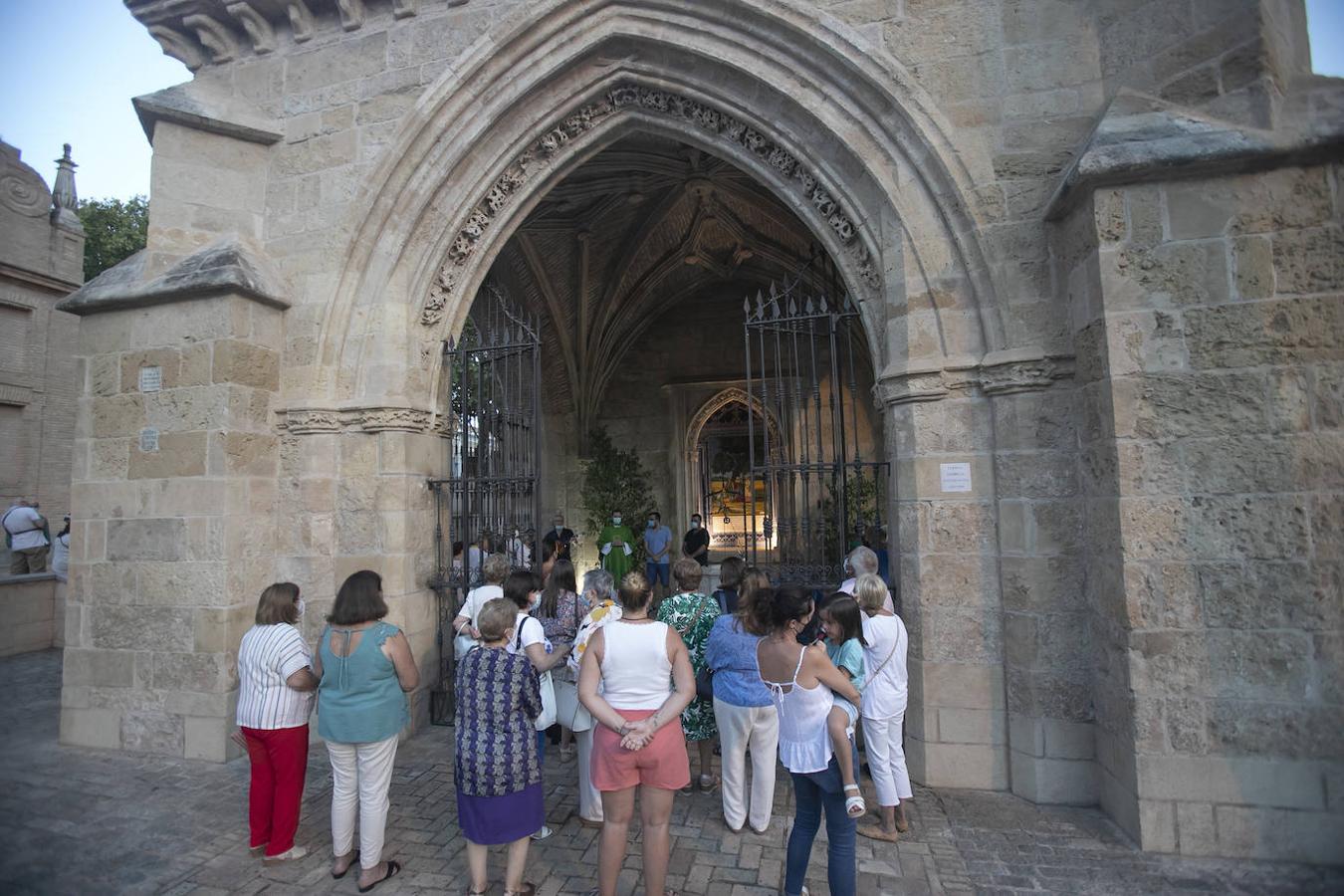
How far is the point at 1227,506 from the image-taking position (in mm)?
3000

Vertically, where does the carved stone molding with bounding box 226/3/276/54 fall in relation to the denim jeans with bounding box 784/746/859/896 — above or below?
above

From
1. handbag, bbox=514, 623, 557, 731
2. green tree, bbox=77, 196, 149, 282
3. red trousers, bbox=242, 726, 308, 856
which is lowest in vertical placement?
red trousers, bbox=242, 726, 308, 856

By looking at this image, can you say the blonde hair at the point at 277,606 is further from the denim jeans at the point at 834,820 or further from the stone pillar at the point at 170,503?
the denim jeans at the point at 834,820

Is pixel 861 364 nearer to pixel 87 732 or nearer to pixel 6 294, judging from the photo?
pixel 87 732

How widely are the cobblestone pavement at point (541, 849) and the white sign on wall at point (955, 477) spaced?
170 centimetres

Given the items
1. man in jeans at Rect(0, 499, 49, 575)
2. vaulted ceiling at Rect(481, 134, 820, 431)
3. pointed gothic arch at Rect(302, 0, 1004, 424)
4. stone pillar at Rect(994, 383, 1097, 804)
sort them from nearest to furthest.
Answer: stone pillar at Rect(994, 383, 1097, 804) < pointed gothic arch at Rect(302, 0, 1004, 424) < man in jeans at Rect(0, 499, 49, 575) < vaulted ceiling at Rect(481, 134, 820, 431)

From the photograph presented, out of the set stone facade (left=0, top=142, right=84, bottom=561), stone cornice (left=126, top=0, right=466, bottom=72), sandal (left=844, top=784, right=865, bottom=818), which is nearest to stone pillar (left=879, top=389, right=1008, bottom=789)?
sandal (left=844, top=784, right=865, bottom=818)

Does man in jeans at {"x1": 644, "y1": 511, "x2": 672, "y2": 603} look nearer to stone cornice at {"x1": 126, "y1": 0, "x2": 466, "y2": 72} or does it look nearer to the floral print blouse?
stone cornice at {"x1": 126, "y1": 0, "x2": 466, "y2": 72}

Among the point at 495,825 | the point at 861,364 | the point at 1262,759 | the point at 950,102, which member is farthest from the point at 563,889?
the point at 861,364

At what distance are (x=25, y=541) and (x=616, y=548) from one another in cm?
706

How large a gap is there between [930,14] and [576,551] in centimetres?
904

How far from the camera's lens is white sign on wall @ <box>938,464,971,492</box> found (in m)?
3.83

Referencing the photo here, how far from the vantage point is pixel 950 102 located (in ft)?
12.9

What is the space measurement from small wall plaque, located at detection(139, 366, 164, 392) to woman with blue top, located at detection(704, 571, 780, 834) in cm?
428
